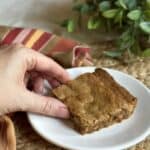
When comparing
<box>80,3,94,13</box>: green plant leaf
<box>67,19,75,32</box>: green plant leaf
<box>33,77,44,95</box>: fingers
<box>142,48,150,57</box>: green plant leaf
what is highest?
<box>33,77,44,95</box>: fingers

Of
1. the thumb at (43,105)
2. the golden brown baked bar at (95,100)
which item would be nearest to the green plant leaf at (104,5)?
the golden brown baked bar at (95,100)

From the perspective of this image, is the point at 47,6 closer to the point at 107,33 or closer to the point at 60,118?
the point at 107,33

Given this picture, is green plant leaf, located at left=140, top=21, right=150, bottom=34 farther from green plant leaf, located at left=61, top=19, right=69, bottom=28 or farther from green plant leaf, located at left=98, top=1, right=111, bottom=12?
green plant leaf, located at left=61, top=19, right=69, bottom=28

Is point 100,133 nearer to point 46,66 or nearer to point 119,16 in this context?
point 46,66

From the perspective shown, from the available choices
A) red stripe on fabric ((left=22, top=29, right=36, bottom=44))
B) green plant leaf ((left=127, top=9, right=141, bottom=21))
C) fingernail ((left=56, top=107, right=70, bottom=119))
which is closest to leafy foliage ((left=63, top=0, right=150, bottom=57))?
green plant leaf ((left=127, top=9, right=141, bottom=21))

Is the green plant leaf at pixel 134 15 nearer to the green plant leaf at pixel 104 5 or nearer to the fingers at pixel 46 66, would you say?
the green plant leaf at pixel 104 5

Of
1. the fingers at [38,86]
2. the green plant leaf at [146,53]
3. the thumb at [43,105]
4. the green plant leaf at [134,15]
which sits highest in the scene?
the thumb at [43,105]

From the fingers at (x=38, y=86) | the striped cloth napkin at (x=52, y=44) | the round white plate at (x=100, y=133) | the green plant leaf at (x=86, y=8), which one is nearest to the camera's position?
the round white plate at (x=100, y=133)
